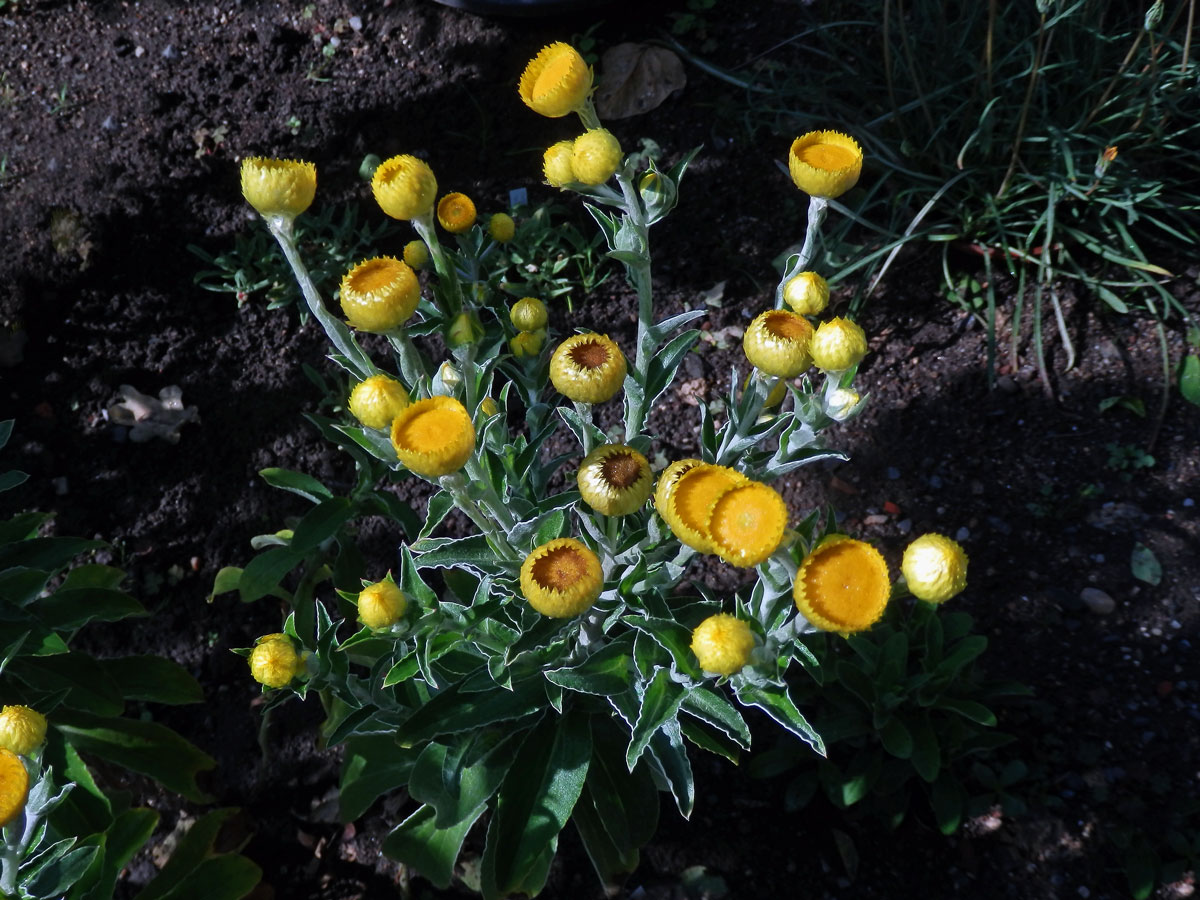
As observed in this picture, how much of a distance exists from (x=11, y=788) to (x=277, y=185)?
1.02m

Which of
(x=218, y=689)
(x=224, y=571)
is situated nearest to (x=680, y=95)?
Result: (x=224, y=571)

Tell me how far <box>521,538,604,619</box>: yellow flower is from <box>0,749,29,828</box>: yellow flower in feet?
2.63

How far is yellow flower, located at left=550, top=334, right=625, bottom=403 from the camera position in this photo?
5.05 feet

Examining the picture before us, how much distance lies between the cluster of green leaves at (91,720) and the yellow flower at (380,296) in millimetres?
923

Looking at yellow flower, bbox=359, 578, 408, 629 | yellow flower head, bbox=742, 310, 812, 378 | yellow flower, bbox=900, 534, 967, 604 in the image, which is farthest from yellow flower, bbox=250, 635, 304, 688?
yellow flower, bbox=900, 534, 967, 604

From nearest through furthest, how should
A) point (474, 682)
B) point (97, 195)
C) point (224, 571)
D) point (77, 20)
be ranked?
1. point (474, 682)
2. point (224, 571)
3. point (97, 195)
4. point (77, 20)

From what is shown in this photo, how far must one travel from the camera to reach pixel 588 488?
148cm

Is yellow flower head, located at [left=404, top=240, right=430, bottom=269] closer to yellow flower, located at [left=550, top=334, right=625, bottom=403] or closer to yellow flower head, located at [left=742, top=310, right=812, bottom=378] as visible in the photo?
yellow flower, located at [left=550, top=334, right=625, bottom=403]

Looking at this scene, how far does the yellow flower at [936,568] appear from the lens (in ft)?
4.49

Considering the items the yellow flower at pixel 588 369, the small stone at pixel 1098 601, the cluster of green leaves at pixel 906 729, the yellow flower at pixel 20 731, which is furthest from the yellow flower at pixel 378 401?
the small stone at pixel 1098 601

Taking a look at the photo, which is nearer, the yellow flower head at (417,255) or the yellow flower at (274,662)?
the yellow flower at (274,662)

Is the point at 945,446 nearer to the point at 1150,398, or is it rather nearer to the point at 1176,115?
the point at 1150,398

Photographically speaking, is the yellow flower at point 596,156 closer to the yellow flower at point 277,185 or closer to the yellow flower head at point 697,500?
the yellow flower at point 277,185

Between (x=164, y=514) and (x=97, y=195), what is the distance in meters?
1.35
